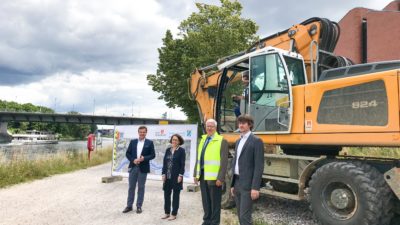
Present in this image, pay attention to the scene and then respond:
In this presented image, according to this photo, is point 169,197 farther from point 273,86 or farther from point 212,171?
point 273,86

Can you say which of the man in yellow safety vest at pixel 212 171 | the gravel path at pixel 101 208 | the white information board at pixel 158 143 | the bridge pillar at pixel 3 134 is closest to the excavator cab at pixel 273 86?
the man in yellow safety vest at pixel 212 171

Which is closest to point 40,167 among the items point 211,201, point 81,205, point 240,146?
point 81,205

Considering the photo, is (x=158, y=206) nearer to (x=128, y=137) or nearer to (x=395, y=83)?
(x=128, y=137)

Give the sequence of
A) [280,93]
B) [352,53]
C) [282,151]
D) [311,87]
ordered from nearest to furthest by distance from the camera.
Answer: [311,87] < [280,93] < [282,151] < [352,53]

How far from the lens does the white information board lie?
10727 millimetres

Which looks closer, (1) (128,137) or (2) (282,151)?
(2) (282,151)

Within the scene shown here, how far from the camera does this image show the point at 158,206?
26.7 feet

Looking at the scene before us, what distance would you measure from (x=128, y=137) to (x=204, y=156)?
7083mm

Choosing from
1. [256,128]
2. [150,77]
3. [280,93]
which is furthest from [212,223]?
[150,77]

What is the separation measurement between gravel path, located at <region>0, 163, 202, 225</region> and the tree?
12.1 metres

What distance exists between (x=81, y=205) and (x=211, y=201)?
13.1 ft

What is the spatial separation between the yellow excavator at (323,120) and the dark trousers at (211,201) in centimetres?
152

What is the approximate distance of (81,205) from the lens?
8.27 metres

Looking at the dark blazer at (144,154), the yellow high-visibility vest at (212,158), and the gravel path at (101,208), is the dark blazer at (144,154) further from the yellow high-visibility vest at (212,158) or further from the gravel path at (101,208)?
the yellow high-visibility vest at (212,158)
